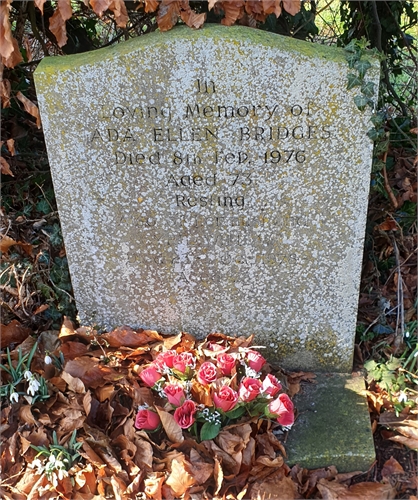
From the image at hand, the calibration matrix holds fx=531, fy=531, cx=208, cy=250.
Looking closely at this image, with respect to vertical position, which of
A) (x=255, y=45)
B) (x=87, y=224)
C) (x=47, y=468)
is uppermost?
(x=255, y=45)

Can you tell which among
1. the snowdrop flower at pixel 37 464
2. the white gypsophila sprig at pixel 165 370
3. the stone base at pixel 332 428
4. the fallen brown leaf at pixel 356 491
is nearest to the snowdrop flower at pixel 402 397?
the stone base at pixel 332 428

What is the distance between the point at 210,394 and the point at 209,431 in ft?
0.45

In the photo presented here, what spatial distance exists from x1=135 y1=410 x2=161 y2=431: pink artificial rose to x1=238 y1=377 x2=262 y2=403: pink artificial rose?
349 mm

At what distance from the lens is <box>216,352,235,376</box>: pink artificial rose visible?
2141mm

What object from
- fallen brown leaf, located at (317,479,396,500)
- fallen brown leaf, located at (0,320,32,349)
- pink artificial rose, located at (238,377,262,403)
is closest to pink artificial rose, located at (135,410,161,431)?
pink artificial rose, located at (238,377,262,403)

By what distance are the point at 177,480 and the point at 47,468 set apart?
1.57 ft

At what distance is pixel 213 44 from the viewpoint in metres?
1.98

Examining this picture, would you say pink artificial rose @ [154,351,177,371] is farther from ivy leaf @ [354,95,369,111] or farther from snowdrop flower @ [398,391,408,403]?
ivy leaf @ [354,95,369,111]

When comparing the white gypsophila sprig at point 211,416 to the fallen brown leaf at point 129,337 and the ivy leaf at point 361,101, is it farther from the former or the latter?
the ivy leaf at point 361,101

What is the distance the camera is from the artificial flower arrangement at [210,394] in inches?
79.4

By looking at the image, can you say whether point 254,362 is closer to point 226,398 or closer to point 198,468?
point 226,398

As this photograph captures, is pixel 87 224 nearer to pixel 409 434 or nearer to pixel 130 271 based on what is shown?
pixel 130 271

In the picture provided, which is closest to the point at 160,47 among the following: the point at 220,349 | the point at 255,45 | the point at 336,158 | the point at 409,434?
the point at 255,45

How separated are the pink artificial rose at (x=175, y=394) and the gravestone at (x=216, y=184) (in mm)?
590
